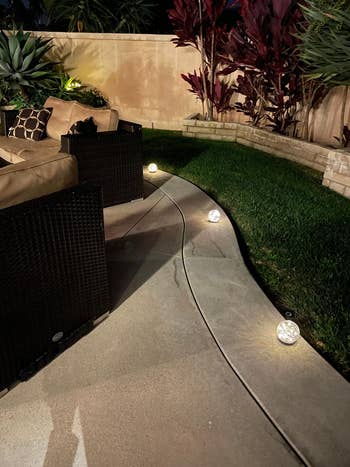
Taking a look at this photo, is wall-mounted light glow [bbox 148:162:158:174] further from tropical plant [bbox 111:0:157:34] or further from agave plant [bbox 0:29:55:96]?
tropical plant [bbox 111:0:157:34]

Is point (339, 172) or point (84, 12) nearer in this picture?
point (339, 172)

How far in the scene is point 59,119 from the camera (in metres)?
4.36

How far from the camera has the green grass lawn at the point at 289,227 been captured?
2.17 m

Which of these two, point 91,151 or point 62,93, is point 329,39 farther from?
point 62,93

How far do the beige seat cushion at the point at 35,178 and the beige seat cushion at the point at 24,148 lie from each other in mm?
2064

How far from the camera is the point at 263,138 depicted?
5.92 meters

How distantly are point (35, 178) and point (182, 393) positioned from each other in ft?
4.21

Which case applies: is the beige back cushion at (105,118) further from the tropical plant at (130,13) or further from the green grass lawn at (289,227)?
the tropical plant at (130,13)

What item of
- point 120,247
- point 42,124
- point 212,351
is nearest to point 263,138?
point 42,124

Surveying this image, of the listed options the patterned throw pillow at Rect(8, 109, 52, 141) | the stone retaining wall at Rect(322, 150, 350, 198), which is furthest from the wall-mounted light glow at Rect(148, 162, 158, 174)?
the stone retaining wall at Rect(322, 150, 350, 198)

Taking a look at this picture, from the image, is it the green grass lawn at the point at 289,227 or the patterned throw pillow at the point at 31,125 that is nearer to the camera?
the green grass lawn at the point at 289,227

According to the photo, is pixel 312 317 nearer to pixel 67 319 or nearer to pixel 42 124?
pixel 67 319

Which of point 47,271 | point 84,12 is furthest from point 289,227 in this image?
point 84,12

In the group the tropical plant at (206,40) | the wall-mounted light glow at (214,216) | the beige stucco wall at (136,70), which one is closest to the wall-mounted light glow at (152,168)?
the wall-mounted light glow at (214,216)
